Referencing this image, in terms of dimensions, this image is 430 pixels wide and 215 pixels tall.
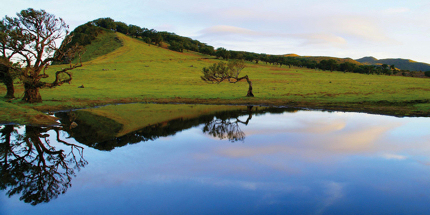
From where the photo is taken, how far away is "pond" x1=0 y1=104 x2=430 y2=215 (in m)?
8.91

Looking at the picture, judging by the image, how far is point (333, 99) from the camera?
37219mm

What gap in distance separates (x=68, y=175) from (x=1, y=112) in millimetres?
15920

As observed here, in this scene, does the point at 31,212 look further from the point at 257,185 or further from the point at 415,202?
the point at 415,202

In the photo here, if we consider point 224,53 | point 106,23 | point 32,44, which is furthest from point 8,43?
point 106,23

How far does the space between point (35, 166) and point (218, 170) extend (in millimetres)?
8207

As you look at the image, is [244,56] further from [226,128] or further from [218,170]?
[218,170]

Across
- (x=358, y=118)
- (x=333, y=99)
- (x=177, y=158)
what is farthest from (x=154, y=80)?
(x=177, y=158)

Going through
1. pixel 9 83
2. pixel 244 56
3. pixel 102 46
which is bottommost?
pixel 9 83

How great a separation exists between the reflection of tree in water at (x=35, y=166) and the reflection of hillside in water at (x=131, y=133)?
1.58 metres

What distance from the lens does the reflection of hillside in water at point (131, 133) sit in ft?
55.6

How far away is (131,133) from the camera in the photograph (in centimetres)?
1898

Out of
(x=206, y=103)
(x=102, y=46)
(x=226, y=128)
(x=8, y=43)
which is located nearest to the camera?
(x=226, y=128)

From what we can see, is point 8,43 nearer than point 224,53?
Yes

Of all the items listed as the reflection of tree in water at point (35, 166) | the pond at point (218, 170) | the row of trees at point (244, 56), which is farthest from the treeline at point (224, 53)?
the reflection of tree in water at point (35, 166)
